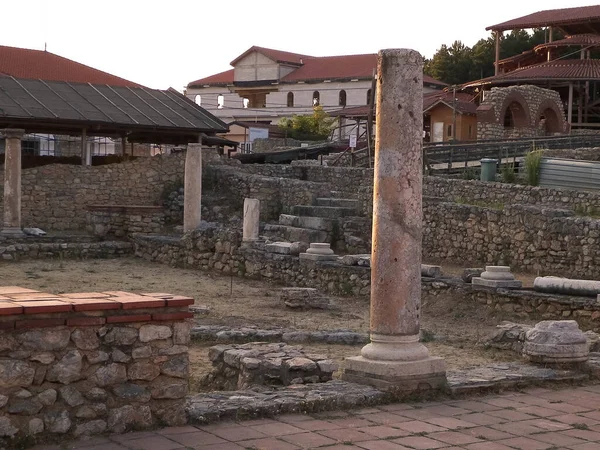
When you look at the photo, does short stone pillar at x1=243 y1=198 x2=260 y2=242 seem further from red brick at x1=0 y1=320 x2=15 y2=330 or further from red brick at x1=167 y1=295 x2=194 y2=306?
red brick at x1=0 y1=320 x2=15 y2=330

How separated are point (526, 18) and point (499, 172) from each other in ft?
91.4

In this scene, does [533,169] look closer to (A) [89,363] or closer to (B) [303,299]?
(B) [303,299]

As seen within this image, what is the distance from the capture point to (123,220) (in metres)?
24.9

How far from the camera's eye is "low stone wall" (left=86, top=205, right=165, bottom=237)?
24.8m

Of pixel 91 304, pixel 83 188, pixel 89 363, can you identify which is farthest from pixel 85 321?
pixel 83 188

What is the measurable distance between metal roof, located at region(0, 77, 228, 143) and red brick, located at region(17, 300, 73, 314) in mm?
18909

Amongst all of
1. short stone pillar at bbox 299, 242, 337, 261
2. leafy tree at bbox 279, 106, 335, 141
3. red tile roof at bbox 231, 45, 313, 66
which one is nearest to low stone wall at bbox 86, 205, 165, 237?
short stone pillar at bbox 299, 242, 337, 261

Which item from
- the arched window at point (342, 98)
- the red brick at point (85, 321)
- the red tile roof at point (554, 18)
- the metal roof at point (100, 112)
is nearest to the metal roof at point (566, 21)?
the red tile roof at point (554, 18)

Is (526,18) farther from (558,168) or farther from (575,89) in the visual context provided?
(558,168)

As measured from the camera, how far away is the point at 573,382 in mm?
9016

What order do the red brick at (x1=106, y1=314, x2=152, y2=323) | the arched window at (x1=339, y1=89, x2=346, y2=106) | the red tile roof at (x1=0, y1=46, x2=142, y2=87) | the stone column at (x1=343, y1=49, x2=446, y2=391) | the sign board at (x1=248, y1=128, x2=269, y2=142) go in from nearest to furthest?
the red brick at (x1=106, y1=314, x2=152, y2=323)
the stone column at (x1=343, y1=49, x2=446, y2=391)
the red tile roof at (x1=0, y1=46, x2=142, y2=87)
the sign board at (x1=248, y1=128, x2=269, y2=142)
the arched window at (x1=339, y1=89, x2=346, y2=106)

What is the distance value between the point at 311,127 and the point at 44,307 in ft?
162

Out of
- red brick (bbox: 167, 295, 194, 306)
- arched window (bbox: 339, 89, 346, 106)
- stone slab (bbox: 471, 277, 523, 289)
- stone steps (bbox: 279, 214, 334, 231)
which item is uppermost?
arched window (bbox: 339, 89, 346, 106)

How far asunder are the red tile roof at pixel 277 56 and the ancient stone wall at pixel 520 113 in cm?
3063
